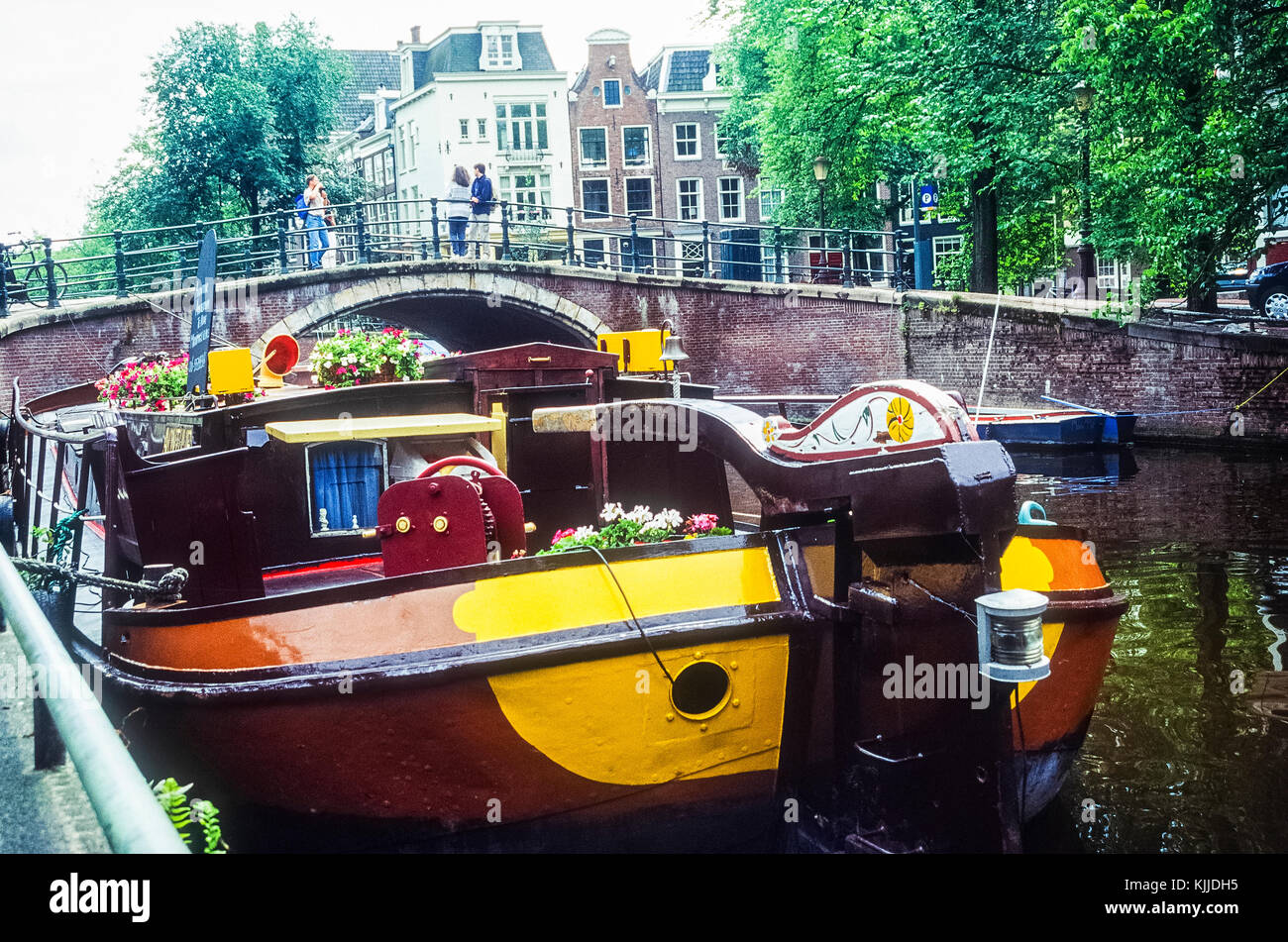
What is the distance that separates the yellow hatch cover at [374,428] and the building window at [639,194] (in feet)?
90.9

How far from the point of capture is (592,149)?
105 ft

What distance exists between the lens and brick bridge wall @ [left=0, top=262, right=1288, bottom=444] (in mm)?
13656

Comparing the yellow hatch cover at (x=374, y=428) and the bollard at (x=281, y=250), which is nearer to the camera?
the yellow hatch cover at (x=374, y=428)

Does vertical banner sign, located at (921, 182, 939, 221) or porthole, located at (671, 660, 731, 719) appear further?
vertical banner sign, located at (921, 182, 939, 221)

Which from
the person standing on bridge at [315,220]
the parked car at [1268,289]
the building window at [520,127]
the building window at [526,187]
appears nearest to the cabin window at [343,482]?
the person standing on bridge at [315,220]

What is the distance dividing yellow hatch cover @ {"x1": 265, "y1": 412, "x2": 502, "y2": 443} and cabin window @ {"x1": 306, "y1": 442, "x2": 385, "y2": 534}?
1.36 ft

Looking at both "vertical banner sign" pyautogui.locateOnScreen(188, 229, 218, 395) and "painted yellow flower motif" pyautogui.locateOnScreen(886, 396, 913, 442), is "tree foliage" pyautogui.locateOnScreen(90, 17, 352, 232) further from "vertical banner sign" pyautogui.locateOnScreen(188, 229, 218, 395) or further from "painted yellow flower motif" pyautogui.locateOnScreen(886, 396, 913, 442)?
"painted yellow flower motif" pyautogui.locateOnScreen(886, 396, 913, 442)

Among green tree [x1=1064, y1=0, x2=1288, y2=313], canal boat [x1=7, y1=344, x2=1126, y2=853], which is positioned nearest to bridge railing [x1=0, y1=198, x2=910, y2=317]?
green tree [x1=1064, y1=0, x2=1288, y2=313]

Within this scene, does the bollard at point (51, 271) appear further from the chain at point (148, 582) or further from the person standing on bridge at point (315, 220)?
the chain at point (148, 582)

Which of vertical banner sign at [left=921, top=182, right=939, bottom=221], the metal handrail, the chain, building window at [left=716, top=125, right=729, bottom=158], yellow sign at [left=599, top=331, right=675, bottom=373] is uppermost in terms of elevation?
building window at [left=716, top=125, right=729, bottom=158]

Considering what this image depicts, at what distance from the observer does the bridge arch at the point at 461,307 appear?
616 inches

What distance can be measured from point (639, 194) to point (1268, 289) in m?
17.9
